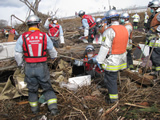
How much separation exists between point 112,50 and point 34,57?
1.63 m

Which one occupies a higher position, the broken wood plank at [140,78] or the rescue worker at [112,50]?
the rescue worker at [112,50]

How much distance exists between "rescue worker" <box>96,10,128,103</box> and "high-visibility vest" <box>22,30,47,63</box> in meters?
1.18

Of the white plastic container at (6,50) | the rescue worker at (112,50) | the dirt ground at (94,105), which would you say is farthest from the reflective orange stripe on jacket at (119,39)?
the white plastic container at (6,50)

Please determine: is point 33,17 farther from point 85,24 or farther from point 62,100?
point 85,24

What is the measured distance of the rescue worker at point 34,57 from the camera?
271 centimetres

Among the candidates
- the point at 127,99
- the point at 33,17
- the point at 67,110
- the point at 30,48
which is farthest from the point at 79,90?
the point at 33,17

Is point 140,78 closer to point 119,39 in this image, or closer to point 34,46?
point 119,39

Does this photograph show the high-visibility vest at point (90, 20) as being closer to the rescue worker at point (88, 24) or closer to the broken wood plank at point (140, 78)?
the rescue worker at point (88, 24)


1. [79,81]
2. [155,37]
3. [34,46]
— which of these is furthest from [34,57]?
[155,37]

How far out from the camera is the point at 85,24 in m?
7.09

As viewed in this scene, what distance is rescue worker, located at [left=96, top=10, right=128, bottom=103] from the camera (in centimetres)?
279

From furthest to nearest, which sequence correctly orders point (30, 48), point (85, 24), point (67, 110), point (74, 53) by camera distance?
point (85, 24) → point (74, 53) → point (67, 110) → point (30, 48)

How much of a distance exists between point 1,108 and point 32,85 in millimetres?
895

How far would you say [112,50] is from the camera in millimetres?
2861
